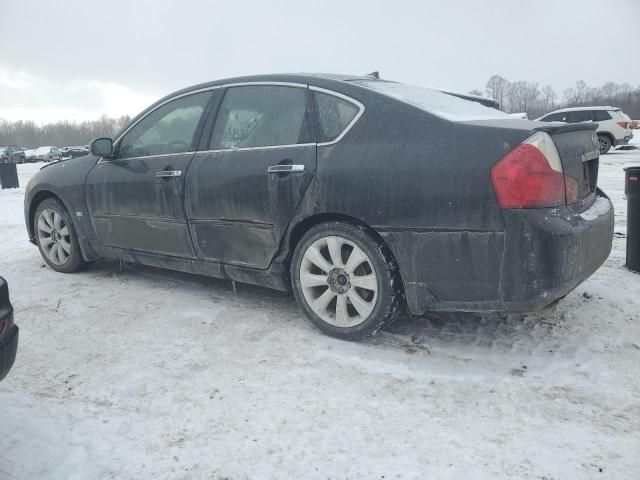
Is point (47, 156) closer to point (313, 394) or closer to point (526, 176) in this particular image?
point (313, 394)

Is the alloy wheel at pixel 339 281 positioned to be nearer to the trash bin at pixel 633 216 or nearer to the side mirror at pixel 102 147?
the side mirror at pixel 102 147

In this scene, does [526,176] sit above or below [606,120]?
below

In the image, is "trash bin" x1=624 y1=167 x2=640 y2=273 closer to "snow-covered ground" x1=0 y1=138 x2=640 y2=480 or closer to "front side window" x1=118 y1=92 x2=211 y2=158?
"snow-covered ground" x1=0 y1=138 x2=640 y2=480

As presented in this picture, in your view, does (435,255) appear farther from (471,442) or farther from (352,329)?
(471,442)

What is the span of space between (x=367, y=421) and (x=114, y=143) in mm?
3215

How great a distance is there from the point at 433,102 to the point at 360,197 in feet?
2.59

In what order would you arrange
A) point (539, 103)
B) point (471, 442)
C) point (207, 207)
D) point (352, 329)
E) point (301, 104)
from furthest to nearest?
point (539, 103)
point (207, 207)
point (301, 104)
point (352, 329)
point (471, 442)

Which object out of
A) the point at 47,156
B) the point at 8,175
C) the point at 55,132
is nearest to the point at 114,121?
the point at 55,132

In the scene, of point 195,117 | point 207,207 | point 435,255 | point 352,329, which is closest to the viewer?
point 435,255

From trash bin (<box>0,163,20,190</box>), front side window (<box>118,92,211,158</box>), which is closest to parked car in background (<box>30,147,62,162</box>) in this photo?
trash bin (<box>0,163,20,190</box>)

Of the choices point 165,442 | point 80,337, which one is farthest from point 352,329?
point 80,337

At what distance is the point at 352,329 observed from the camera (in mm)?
3080

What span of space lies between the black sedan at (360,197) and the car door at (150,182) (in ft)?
0.05

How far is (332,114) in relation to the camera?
3.14 meters
